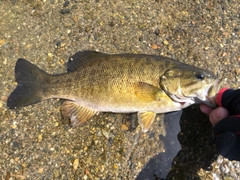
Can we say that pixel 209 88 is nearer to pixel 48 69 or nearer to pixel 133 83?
pixel 133 83

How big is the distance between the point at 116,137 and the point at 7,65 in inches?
74.2

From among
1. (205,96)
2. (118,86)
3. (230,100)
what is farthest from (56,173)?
(230,100)

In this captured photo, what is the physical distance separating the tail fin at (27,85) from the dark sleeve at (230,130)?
2253mm

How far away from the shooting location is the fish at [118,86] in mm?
3250

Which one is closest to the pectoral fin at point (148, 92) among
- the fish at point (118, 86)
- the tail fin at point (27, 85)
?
the fish at point (118, 86)

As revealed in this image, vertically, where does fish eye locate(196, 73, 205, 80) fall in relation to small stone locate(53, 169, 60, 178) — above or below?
above

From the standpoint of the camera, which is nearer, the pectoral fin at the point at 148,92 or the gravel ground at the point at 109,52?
the pectoral fin at the point at 148,92

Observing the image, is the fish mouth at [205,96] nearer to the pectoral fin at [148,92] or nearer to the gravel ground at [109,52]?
the pectoral fin at [148,92]

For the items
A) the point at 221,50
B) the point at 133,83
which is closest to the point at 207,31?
the point at 221,50

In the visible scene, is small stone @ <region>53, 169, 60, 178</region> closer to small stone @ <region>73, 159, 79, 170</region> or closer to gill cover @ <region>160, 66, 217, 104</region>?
small stone @ <region>73, 159, 79, 170</region>

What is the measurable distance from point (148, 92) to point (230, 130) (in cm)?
101

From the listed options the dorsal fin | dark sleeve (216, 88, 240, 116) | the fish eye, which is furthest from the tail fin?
dark sleeve (216, 88, 240, 116)

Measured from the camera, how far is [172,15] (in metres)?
4.43

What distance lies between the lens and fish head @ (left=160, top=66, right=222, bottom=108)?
124 inches
